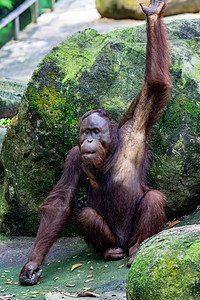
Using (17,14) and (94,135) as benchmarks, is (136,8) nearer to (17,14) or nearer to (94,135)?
(17,14)

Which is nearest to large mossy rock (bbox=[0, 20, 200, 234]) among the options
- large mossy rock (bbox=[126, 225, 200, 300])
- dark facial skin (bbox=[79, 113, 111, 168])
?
dark facial skin (bbox=[79, 113, 111, 168])

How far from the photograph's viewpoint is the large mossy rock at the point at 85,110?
5215 millimetres

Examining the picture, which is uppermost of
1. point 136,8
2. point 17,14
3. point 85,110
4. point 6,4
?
point 85,110

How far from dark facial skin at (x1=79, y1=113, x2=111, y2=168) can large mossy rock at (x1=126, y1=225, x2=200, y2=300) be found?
1.76 metres

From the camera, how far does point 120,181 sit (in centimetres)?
488

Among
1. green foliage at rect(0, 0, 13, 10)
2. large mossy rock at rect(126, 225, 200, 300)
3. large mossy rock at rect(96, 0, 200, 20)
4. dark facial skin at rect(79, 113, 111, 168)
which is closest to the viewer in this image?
large mossy rock at rect(126, 225, 200, 300)

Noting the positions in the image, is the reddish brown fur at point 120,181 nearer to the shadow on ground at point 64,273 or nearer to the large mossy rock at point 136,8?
the shadow on ground at point 64,273

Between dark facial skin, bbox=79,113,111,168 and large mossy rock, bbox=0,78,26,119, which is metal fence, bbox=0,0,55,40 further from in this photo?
dark facial skin, bbox=79,113,111,168

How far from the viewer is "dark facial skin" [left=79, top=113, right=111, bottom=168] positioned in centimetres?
468

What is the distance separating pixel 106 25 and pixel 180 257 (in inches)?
478

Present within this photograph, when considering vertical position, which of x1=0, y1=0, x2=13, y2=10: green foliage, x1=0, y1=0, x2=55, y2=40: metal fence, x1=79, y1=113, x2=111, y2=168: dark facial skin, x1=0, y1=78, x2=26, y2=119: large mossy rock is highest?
x1=79, y1=113, x2=111, y2=168: dark facial skin

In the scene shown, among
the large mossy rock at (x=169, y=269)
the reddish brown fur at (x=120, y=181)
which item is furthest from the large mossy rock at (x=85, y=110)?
the large mossy rock at (x=169, y=269)

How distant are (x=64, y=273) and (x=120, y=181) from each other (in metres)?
0.97

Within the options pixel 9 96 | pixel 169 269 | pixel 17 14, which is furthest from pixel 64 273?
pixel 17 14
